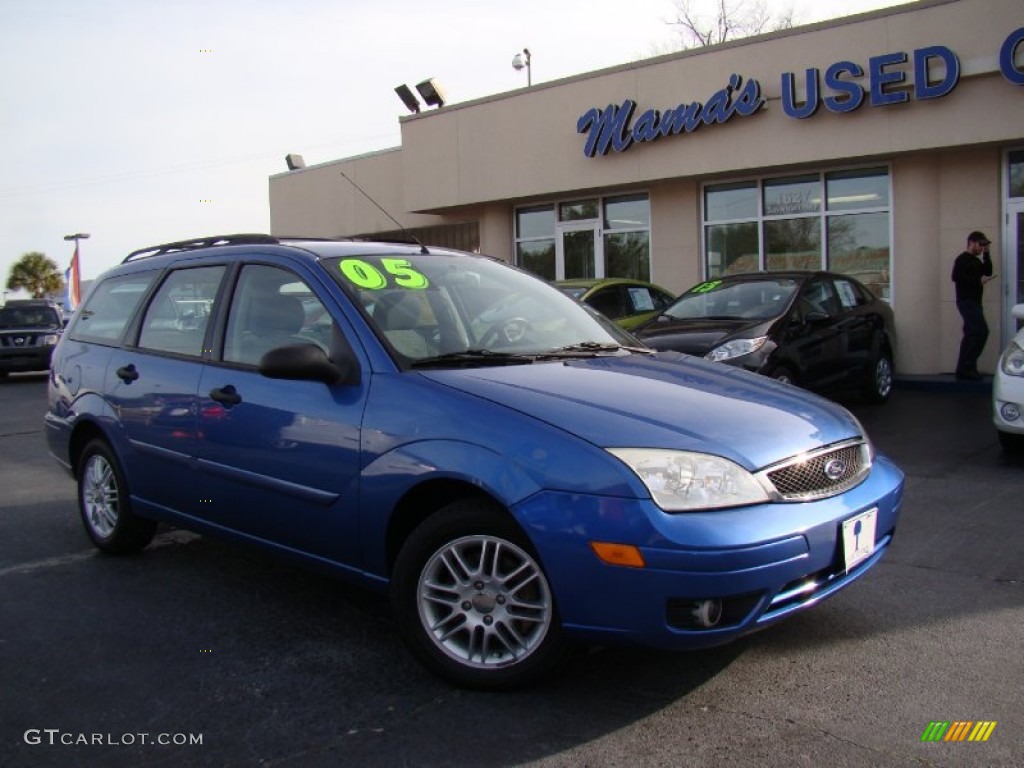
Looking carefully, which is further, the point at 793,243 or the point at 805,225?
the point at 793,243

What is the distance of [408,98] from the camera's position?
1830 centimetres

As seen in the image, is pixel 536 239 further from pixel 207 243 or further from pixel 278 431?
pixel 278 431

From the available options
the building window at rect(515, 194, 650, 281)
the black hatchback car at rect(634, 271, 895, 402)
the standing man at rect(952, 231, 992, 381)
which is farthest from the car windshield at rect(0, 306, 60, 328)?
the standing man at rect(952, 231, 992, 381)

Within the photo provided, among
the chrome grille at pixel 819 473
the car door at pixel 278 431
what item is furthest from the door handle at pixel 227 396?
the chrome grille at pixel 819 473

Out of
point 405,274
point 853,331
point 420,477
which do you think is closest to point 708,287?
point 853,331

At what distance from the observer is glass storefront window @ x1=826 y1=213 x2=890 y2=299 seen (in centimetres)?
1254

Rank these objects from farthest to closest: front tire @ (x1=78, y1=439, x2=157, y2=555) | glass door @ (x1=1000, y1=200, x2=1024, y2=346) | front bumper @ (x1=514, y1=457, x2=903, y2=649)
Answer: glass door @ (x1=1000, y1=200, x2=1024, y2=346)
front tire @ (x1=78, y1=439, x2=157, y2=555)
front bumper @ (x1=514, y1=457, x2=903, y2=649)

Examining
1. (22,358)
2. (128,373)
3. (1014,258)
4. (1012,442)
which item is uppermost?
(1014,258)

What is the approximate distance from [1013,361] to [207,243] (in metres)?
5.60

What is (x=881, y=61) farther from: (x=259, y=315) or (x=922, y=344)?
(x=259, y=315)

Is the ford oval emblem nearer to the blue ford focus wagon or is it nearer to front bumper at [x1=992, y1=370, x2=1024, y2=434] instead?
the blue ford focus wagon

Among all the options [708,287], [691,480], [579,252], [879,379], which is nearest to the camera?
[691,480]

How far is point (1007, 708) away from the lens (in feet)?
9.75

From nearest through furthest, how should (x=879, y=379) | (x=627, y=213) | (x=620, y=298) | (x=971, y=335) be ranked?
(x=879, y=379), (x=971, y=335), (x=620, y=298), (x=627, y=213)
